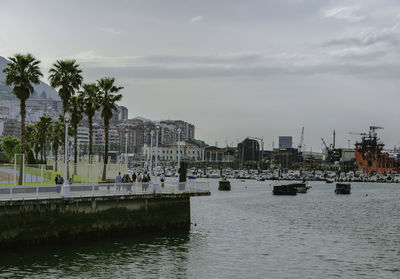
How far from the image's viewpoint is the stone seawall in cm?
3519

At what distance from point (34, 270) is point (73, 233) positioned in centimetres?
652

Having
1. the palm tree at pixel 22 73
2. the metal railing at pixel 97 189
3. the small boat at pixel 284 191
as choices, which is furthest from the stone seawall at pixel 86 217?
the small boat at pixel 284 191

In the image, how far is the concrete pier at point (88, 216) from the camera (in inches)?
1385

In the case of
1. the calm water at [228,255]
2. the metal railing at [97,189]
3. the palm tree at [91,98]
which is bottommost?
the calm water at [228,255]

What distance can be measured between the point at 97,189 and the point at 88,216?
8.64ft

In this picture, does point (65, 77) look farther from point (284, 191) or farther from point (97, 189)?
point (284, 191)

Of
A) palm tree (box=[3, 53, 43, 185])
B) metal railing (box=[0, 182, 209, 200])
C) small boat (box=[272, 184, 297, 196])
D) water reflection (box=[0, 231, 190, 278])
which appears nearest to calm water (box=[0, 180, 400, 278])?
water reflection (box=[0, 231, 190, 278])

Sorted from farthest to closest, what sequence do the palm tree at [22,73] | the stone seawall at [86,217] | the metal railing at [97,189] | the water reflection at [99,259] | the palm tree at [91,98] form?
the palm tree at [91,98] < the palm tree at [22,73] < the metal railing at [97,189] < the stone seawall at [86,217] < the water reflection at [99,259]

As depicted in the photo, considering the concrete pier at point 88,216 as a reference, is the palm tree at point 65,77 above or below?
above

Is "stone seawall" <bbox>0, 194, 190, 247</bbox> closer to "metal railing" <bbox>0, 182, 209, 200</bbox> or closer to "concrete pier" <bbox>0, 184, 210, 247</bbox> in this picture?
"concrete pier" <bbox>0, 184, 210, 247</bbox>

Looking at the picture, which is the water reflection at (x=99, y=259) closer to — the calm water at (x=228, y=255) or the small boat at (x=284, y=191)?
the calm water at (x=228, y=255)

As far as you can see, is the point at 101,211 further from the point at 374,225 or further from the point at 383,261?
the point at 374,225

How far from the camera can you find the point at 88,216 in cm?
4028

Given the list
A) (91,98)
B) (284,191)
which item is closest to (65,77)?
(91,98)
